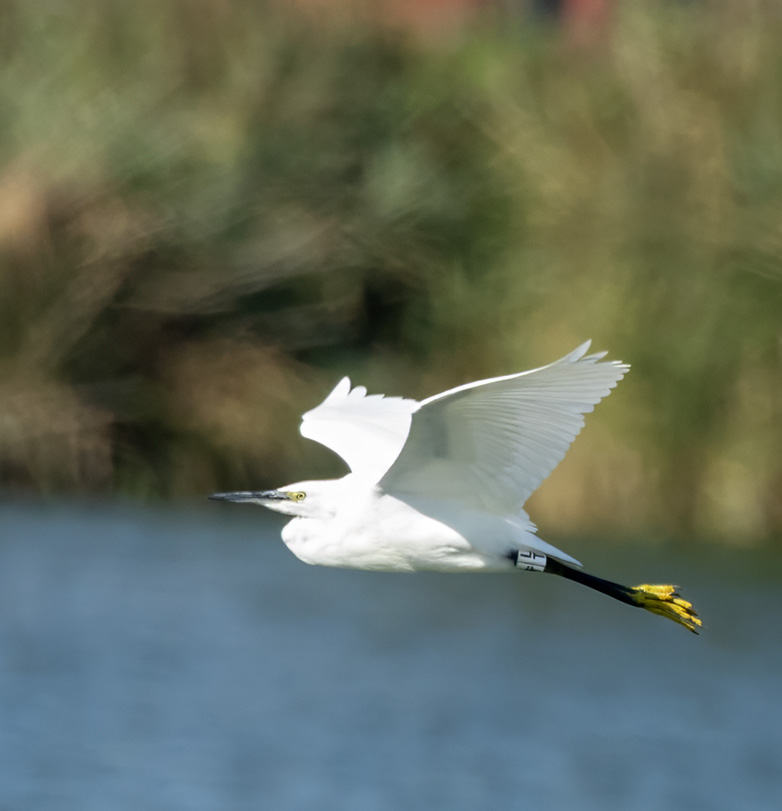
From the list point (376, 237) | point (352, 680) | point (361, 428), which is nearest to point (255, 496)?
point (361, 428)

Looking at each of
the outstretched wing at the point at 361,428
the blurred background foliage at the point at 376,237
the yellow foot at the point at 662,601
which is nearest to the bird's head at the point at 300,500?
the outstretched wing at the point at 361,428

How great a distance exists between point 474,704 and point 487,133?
617 centimetres

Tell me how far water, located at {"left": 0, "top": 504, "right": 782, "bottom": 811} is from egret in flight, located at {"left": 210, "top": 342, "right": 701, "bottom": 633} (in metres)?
3.64

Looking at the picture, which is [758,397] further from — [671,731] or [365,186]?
[365,186]

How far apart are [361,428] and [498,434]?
118 centimetres

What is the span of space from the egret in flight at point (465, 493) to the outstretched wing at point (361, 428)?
84 mm

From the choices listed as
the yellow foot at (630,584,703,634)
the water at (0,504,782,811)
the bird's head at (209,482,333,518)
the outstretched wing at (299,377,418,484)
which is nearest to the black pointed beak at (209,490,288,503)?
the bird's head at (209,482,333,518)

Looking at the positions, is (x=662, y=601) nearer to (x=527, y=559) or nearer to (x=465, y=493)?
(x=527, y=559)

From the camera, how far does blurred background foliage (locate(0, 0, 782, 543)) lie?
12.7 meters

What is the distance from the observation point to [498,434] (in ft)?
17.7

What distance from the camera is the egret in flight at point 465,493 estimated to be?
5133mm

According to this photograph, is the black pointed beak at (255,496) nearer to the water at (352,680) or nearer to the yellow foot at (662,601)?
the yellow foot at (662,601)

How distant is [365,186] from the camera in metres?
15.8

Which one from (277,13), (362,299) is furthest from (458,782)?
(277,13)
